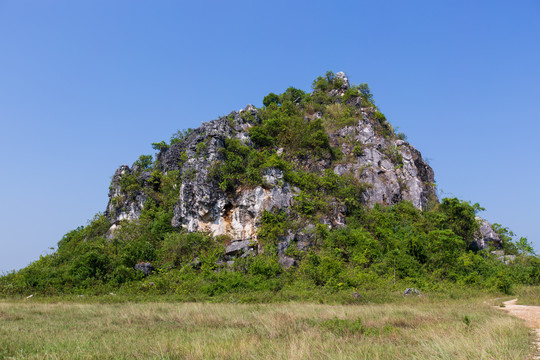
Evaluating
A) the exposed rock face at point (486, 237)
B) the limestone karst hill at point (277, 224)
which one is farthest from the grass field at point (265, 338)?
the exposed rock face at point (486, 237)

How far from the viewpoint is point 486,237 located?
31781mm

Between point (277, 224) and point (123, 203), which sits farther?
point (123, 203)

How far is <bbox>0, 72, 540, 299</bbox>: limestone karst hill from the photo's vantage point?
23281mm

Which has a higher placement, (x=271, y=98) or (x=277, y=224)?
(x=271, y=98)

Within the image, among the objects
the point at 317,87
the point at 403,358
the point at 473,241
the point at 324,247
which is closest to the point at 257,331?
the point at 403,358

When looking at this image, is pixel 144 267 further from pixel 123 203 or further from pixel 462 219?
pixel 462 219

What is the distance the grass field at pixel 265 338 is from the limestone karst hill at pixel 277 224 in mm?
9967

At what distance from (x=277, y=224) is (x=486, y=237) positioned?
2088 centimetres

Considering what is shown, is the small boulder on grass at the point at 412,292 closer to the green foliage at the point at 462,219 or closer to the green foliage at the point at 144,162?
the green foliage at the point at 462,219

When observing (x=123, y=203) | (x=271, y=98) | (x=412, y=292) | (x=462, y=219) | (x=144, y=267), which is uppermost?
(x=271, y=98)

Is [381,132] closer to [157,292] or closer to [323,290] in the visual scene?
[323,290]

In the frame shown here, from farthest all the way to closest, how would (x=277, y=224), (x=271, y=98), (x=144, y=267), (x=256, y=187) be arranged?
(x=271, y=98) → (x=256, y=187) → (x=277, y=224) → (x=144, y=267)

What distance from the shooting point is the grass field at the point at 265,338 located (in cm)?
573

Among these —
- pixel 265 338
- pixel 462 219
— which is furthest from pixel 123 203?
pixel 462 219
